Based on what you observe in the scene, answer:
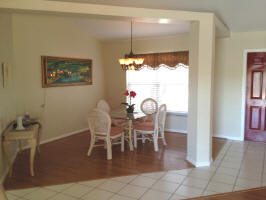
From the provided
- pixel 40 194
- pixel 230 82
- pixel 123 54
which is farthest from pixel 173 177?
pixel 123 54

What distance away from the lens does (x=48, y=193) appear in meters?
2.93

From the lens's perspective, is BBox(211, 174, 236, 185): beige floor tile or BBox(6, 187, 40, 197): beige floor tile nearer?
BBox(6, 187, 40, 197): beige floor tile

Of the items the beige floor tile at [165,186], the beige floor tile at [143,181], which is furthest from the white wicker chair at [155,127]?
the beige floor tile at [165,186]

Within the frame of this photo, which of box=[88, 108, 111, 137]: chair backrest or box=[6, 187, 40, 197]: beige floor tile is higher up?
box=[88, 108, 111, 137]: chair backrest

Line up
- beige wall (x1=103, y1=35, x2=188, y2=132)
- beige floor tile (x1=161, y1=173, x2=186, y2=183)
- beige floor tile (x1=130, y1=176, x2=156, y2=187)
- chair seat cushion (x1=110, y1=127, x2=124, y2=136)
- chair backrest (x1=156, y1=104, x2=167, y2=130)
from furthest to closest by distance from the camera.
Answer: beige wall (x1=103, y1=35, x2=188, y2=132) → chair backrest (x1=156, y1=104, x2=167, y2=130) → chair seat cushion (x1=110, y1=127, x2=124, y2=136) → beige floor tile (x1=161, y1=173, x2=186, y2=183) → beige floor tile (x1=130, y1=176, x2=156, y2=187)

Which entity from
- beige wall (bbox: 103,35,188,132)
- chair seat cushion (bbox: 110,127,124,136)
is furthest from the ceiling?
chair seat cushion (bbox: 110,127,124,136)

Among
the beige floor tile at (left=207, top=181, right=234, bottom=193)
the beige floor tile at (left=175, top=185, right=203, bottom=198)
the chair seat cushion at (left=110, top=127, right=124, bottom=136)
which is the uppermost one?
the chair seat cushion at (left=110, top=127, right=124, bottom=136)

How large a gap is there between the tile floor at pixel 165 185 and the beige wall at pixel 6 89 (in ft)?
3.01

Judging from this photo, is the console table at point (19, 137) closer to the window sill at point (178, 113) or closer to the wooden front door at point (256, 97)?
the window sill at point (178, 113)

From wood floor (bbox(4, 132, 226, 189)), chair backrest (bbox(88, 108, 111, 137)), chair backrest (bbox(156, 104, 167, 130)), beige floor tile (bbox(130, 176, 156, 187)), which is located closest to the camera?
beige floor tile (bbox(130, 176, 156, 187))

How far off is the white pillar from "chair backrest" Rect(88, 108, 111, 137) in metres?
1.40

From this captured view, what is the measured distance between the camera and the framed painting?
16.4 feet

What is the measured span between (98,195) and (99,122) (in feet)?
4.68

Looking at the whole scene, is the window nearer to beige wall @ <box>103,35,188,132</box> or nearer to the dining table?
beige wall @ <box>103,35,188,132</box>
